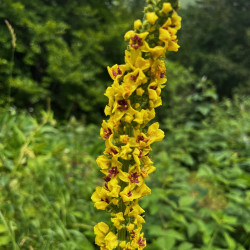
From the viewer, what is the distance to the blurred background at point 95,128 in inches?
87.4

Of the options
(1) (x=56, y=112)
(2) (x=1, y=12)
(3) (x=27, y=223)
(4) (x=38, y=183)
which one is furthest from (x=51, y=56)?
(3) (x=27, y=223)

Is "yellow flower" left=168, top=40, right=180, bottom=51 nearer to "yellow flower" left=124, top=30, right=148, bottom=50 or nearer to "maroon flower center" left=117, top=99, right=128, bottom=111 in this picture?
"yellow flower" left=124, top=30, right=148, bottom=50

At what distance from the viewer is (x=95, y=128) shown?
6.27m

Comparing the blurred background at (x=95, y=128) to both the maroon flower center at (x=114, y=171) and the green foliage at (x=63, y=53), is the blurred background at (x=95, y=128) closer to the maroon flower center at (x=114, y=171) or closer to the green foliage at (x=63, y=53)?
the green foliage at (x=63, y=53)

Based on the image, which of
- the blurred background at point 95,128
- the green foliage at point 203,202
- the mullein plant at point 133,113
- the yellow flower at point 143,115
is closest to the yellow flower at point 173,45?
the mullein plant at point 133,113

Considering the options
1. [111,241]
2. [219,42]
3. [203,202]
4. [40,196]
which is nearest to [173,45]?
[111,241]

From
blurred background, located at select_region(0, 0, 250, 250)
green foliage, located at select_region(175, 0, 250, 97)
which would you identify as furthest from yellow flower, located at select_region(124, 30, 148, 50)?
green foliage, located at select_region(175, 0, 250, 97)

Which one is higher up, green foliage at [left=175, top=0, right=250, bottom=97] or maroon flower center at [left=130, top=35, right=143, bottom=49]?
green foliage at [left=175, top=0, right=250, bottom=97]

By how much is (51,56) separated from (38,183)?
5524mm

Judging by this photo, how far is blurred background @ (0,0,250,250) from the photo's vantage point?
7.29ft

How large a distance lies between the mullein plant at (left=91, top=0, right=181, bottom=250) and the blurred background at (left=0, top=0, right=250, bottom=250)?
0.54 m

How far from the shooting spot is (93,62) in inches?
352

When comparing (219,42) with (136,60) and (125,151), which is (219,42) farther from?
(125,151)

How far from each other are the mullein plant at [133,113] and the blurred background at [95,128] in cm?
54
